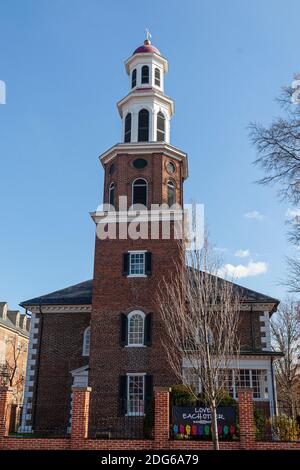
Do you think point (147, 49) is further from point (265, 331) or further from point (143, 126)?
point (265, 331)

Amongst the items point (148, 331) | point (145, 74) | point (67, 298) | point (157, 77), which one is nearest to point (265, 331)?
point (148, 331)

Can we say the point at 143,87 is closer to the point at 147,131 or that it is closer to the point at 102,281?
the point at 147,131

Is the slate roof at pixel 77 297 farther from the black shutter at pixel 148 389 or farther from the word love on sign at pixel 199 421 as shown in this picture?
the word love on sign at pixel 199 421

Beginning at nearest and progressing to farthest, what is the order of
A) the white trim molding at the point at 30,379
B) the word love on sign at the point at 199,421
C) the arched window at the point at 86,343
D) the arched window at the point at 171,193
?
the word love on sign at the point at 199,421 → the white trim molding at the point at 30,379 → the arched window at the point at 171,193 → the arched window at the point at 86,343

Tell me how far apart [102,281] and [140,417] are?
6.63 m

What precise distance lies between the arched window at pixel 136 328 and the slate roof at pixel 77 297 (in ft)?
15.8

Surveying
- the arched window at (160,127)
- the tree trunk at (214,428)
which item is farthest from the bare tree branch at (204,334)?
the arched window at (160,127)

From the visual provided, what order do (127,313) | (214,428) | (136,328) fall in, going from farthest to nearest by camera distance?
1. (127,313)
2. (136,328)
3. (214,428)

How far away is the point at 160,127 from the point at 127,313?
414 inches

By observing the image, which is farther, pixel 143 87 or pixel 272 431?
pixel 143 87

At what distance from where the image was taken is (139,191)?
79.2 ft

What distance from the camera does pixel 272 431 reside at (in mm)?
16859

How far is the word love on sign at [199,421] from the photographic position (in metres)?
14.6
